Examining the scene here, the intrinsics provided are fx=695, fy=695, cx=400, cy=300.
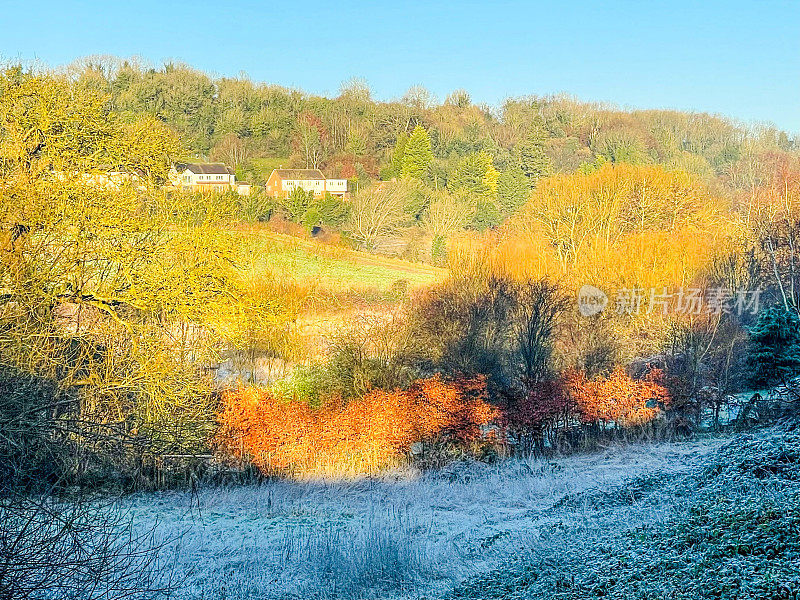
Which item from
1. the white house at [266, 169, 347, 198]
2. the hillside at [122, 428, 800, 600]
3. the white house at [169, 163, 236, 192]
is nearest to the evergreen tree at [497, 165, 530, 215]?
the white house at [266, 169, 347, 198]

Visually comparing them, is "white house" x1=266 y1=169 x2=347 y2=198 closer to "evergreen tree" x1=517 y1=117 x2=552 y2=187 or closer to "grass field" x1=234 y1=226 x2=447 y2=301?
"grass field" x1=234 y1=226 x2=447 y2=301

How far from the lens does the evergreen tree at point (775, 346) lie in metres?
18.6

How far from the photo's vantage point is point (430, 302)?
71.1 feet

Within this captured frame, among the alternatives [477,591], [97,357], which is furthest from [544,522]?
[97,357]

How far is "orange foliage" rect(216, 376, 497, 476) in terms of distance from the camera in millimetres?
14203

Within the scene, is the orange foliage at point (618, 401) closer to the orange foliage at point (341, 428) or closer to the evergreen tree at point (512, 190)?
the orange foliage at point (341, 428)

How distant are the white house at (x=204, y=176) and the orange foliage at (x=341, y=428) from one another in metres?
5.27

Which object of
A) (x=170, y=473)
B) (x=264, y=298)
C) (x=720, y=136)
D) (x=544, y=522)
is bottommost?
(x=170, y=473)

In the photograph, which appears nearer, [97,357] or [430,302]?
[97,357]

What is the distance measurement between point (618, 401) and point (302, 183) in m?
31.9

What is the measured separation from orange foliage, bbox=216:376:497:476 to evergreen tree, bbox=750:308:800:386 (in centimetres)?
857

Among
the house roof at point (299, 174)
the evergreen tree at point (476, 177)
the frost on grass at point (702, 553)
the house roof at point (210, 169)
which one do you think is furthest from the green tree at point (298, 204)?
the frost on grass at point (702, 553)

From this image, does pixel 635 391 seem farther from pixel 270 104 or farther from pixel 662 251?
pixel 270 104

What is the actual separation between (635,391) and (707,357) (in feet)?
17.8
